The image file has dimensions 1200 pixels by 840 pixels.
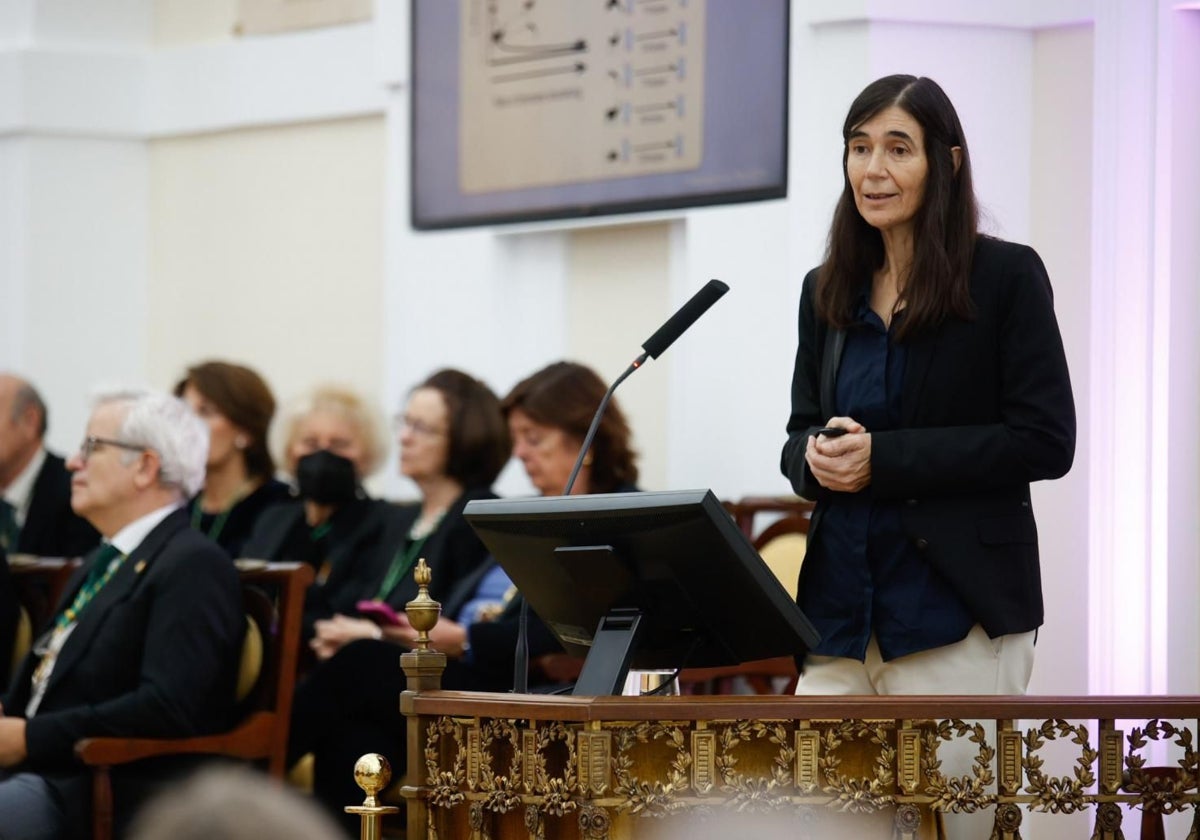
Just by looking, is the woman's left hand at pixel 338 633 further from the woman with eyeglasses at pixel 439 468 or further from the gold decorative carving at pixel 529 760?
the gold decorative carving at pixel 529 760

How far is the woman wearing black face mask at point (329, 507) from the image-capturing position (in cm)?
605

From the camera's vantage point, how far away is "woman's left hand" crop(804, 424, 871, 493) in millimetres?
3035

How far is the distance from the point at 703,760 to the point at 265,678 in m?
2.17

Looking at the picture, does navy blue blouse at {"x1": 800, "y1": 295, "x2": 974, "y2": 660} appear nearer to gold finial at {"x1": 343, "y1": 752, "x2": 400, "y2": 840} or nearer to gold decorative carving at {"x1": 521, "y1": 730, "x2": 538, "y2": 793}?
gold decorative carving at {"x1": 521, "y1": 730, "x2": 538, "y2": 793}

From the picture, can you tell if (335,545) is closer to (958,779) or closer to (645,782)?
(645,782)

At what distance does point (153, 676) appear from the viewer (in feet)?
14.4

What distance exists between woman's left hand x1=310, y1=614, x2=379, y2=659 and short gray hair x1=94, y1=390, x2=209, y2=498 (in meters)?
0.64

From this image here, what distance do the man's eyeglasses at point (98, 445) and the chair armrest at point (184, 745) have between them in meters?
0.73

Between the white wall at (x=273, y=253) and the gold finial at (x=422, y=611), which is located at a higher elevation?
the white wall at (x=273, y=253)

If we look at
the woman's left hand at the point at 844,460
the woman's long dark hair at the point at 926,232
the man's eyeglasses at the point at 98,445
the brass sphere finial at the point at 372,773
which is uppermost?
the woman's long dark hair at the point at 926,232

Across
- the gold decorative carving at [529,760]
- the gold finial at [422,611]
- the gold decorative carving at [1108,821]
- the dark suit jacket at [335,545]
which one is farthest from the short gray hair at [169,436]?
the gold decorative carving at [1108,821]

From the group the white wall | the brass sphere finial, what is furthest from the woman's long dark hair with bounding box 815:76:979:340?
the white wall

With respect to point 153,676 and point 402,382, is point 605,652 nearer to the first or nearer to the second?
point 153,676

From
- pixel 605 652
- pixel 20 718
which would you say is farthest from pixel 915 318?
pixel 20 718
